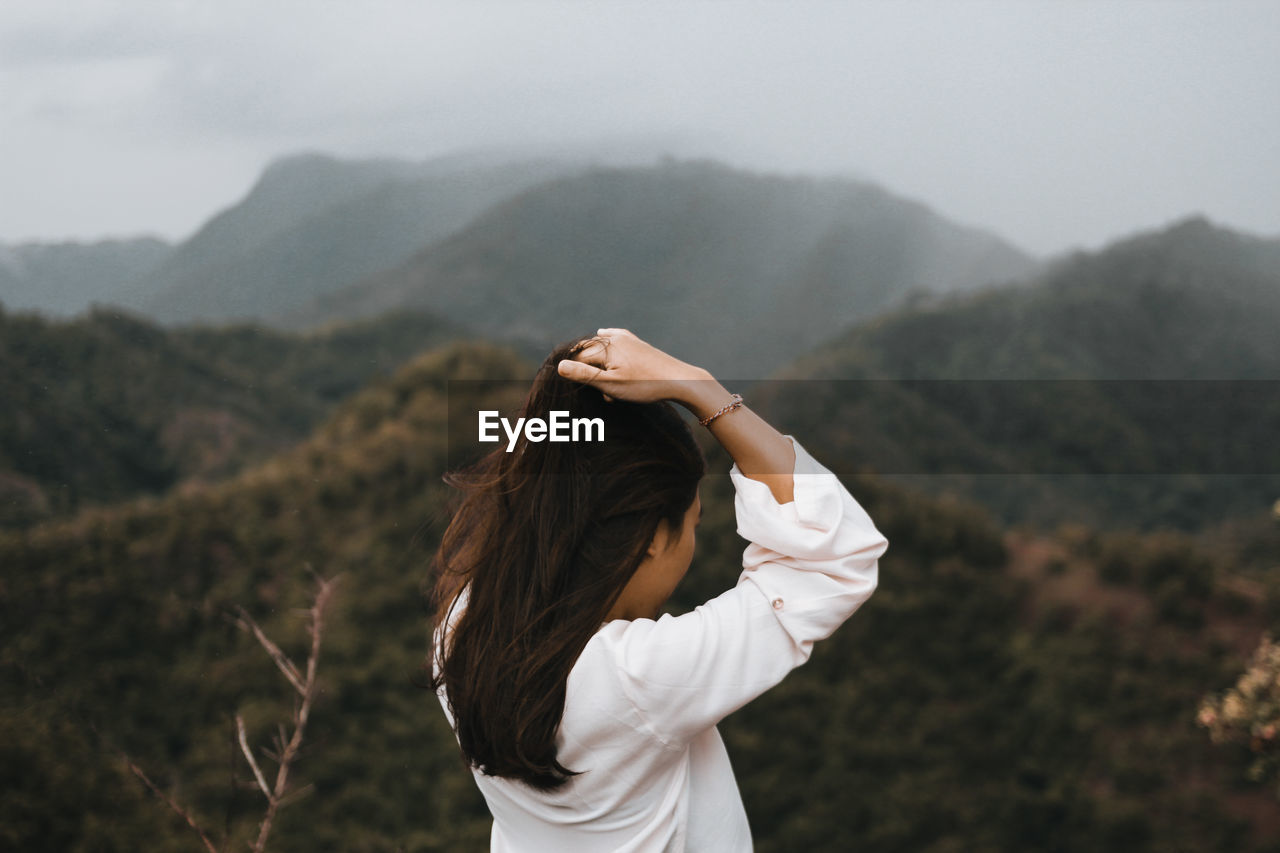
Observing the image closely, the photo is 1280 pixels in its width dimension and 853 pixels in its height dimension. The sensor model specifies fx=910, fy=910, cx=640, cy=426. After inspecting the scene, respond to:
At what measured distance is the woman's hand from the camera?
27.4 inches

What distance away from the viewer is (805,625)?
2.26 ft

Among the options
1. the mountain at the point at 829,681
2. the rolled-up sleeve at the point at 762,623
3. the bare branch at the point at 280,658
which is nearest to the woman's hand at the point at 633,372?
the rolled-up sleeve at the point at 762,623

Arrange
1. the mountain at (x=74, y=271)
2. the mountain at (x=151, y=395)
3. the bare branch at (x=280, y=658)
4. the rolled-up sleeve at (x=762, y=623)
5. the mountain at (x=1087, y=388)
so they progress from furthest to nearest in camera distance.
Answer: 1. the mountain at (x=1087, y=388)
2. the mountain at (x=151, y=395)
3. the mountain at (x=74, y=271)
4. the bare branch at (x=280, y=658)
5. the rolled-up sleeve at (x=762, y=623)

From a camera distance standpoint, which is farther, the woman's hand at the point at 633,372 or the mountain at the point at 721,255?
the mountain at the point at 721,255

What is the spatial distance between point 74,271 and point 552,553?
574 cm

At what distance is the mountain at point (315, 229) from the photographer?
5.48 meters

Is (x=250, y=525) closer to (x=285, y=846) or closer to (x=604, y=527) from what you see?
(x=285, y=846)

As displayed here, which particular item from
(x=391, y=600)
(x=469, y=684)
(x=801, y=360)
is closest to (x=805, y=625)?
(x=469, y=684)

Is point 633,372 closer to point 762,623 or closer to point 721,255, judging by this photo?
point 762,623

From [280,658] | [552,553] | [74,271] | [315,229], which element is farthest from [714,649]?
[315,229]

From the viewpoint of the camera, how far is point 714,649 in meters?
0.68
